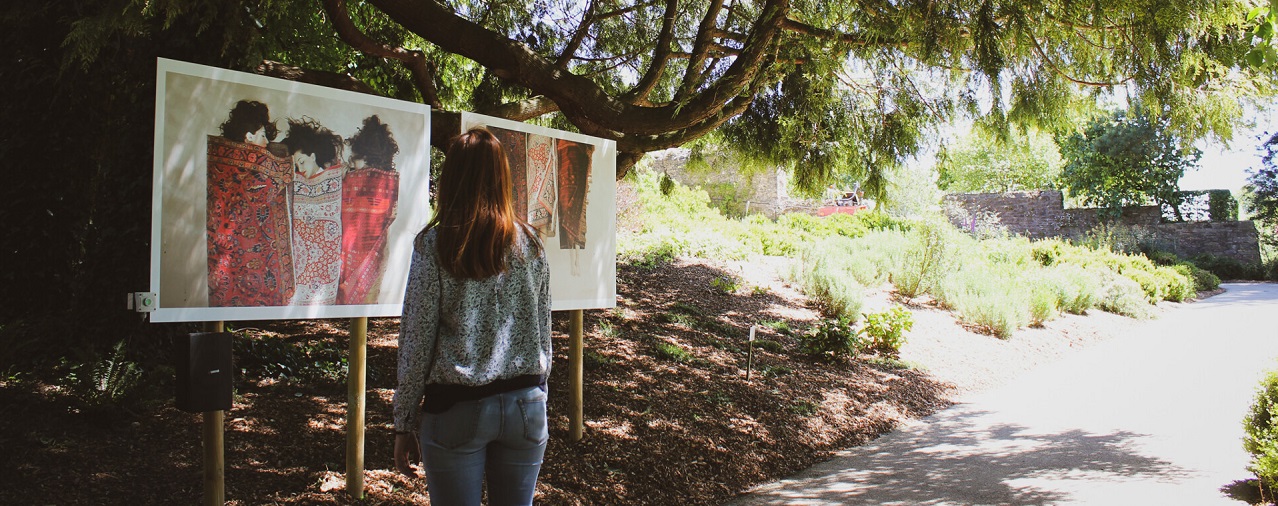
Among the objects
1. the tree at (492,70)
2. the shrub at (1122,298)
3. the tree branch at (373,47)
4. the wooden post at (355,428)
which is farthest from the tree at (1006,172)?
the wooden post at (355,428)

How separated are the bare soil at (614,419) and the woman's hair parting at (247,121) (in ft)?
5.36

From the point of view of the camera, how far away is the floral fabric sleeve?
2.01 m

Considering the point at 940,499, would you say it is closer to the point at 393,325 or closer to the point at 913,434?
the point at 913,434

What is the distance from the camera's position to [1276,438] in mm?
3961

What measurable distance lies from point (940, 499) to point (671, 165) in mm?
20995

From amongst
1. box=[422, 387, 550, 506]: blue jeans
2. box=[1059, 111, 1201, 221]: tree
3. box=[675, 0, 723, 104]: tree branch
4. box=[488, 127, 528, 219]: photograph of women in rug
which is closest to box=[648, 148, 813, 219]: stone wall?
box=[1059, 111, 1201, 221]: tree

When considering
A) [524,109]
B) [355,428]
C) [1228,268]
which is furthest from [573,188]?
[1228,268]

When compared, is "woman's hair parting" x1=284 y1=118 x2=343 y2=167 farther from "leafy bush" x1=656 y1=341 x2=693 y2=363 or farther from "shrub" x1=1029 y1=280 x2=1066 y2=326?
"shrub" x1=1029 y1=280 x2=1066 y2=326

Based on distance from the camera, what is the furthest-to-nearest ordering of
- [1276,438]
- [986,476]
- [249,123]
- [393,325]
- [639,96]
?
1. [393,325]
2. [639,96]
3. [986,476]
4. [1276,438]
5. [249,123]

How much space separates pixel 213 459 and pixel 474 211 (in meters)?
1.76

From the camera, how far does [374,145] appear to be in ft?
11.5

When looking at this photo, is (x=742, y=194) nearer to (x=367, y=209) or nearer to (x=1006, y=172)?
(x=1006, y=172)

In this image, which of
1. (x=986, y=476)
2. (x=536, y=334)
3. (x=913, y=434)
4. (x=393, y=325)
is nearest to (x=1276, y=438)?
(x=986, y=476)

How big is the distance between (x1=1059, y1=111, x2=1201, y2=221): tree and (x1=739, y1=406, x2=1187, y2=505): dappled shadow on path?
22.3 meters
